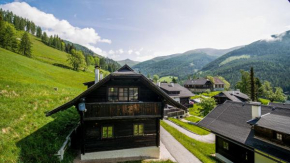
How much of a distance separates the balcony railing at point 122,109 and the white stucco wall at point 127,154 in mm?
3450

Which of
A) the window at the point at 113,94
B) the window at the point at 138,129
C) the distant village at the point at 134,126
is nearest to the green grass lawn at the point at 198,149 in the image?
the distant village at the point at 134,126

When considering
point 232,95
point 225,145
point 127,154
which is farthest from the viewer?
point 232,95

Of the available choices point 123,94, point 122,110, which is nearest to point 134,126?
point 122,110

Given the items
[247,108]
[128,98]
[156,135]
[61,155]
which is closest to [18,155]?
[61,155]

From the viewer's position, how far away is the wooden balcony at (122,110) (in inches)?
477

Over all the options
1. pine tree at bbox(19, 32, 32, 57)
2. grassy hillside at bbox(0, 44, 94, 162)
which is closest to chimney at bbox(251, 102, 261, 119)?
grassy hillside at bbox(0, 44, 94, 162)

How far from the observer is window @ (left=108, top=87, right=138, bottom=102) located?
13.4 metres

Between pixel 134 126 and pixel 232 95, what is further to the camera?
Result: pixel 232 95

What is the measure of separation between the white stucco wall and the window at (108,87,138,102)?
15.0ft

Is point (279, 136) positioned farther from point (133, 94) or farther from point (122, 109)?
point (122, 109)

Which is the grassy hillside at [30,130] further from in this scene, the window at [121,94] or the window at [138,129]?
the window at [138,129]

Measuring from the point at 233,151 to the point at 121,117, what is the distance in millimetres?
12824

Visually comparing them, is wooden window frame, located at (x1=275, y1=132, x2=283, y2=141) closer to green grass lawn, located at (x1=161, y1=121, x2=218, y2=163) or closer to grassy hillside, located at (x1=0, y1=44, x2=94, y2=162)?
green grass lawn, located at (x1=161, y1=121, x2=218, y2=163)

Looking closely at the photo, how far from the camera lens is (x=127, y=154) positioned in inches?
532
